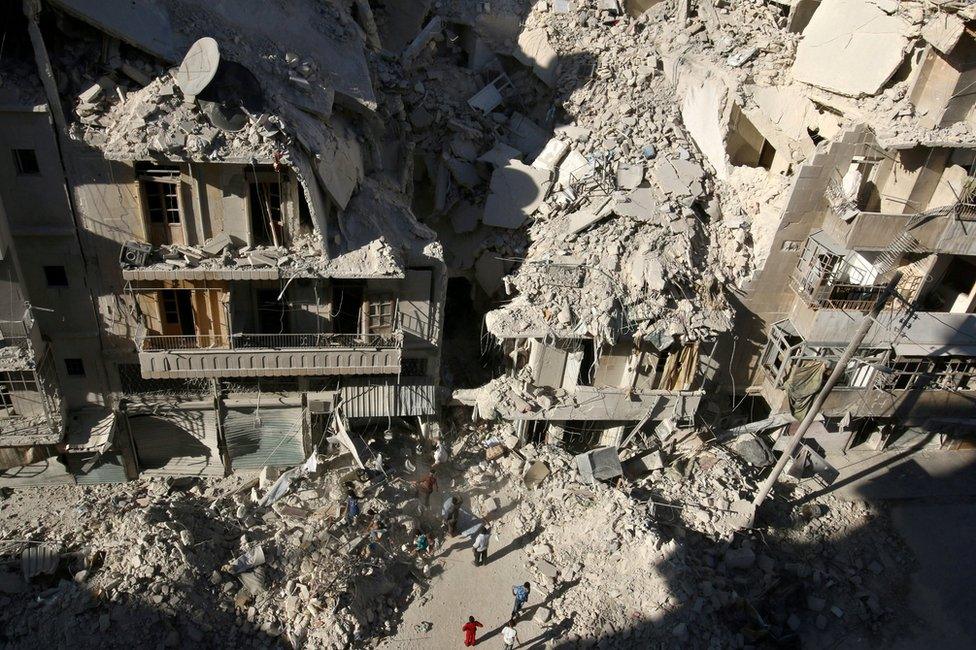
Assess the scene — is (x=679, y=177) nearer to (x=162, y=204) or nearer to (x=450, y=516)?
(x=450, y=516)

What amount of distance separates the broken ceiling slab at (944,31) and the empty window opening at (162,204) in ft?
75.0

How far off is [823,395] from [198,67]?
20224 millimetres

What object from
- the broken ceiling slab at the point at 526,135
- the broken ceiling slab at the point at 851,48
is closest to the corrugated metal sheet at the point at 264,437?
the broken ceiling slab at the point at 526,135

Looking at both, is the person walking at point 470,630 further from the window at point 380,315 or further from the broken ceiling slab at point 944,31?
the broken ceiling slab at point 944,31

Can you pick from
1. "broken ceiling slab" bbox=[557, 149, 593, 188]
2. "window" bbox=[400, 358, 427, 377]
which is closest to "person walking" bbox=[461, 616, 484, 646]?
"window" bbox=[400, 358, 427, 377]

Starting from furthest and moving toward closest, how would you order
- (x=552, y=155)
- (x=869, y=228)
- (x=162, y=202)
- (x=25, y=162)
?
1. (x=552, y=155)
2. (x=869, y=228)
3. (x=162, y=202)
4. (x=25, y=162)

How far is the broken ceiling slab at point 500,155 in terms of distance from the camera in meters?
27.7

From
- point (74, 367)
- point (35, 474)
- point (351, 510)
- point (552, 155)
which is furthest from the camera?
point (552, 155)

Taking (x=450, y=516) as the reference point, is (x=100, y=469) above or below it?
above

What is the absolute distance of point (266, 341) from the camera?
21.4 metres

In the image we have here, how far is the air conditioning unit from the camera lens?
19094 millimetres

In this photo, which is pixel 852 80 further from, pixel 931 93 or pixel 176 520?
pixel 176 520

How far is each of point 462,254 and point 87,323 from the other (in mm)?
13588

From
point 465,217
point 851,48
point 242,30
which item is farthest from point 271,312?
point 851,48
